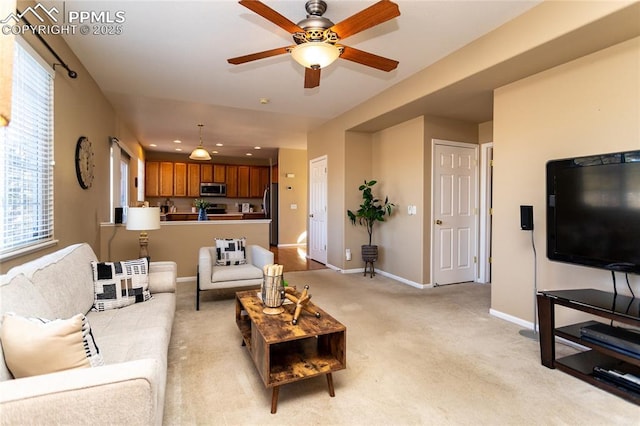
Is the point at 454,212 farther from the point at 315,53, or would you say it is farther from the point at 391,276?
the point at 315,53

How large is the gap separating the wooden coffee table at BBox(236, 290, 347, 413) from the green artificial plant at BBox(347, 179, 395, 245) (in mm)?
3073

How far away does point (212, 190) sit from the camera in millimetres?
9531

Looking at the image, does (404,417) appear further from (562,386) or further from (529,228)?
(529,228)

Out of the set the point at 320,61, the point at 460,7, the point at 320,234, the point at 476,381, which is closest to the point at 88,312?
the point at 320,61

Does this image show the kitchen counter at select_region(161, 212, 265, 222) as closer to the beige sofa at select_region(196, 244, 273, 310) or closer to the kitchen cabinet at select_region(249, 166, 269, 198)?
the kitchen cabinet at select_region(249, 166, 269, 198)

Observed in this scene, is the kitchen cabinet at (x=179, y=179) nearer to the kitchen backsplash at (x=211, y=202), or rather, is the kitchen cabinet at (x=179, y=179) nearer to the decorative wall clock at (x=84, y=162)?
the kitchen backsplash at (x=211, y=202)

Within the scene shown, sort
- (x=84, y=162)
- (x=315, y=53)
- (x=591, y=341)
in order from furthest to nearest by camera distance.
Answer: (x=84, y=162) → (x=315, y=53) → (x=591, y=341)

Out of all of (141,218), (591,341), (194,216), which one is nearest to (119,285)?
(141,218)

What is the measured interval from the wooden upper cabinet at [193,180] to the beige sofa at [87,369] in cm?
721

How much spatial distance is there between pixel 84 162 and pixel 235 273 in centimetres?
200

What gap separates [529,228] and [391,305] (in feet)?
5.47

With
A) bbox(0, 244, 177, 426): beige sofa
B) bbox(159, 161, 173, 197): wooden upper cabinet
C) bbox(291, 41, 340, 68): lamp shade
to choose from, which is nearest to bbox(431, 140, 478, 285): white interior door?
bbox(291, 41, 340, 68): lamp shade

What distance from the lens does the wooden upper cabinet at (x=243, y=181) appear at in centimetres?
1002

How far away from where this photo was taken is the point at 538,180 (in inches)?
117
